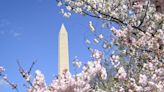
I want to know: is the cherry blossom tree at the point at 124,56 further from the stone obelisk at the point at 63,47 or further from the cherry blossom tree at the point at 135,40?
the stone obelisk at the point at 63,47

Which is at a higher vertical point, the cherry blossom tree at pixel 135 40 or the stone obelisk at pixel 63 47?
the stone obelisk at pixel 63 47

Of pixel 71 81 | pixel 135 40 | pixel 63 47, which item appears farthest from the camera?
pixel 63 47

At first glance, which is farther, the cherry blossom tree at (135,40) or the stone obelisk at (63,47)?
the stone obelisk at (63,47)

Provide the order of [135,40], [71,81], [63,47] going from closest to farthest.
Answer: [71,81] < [135,40] < [63,47]

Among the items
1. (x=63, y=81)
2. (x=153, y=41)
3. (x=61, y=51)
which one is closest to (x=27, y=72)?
(x=63, y=81)

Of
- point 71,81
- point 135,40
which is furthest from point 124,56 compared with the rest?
point 71,81

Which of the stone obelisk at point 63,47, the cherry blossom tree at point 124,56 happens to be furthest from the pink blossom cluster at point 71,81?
the stone obelisk at point 63,47

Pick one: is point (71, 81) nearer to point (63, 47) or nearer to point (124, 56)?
point (124, 56)

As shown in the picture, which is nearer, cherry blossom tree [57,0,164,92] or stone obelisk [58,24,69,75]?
cherry blossom tree [57,0,164,92]

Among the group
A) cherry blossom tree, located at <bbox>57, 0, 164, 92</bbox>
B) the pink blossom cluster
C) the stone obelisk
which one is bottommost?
the pink blossom cluster

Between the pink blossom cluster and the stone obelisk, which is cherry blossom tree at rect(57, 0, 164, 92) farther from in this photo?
the stone obelisk

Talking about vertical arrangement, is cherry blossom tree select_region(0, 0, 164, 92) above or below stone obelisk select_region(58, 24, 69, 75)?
below

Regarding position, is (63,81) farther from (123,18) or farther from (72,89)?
(123,18)

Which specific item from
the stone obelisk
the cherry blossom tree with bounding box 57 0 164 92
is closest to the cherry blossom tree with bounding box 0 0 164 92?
the cherry blossom tree with bounding box 57 0 164 92
